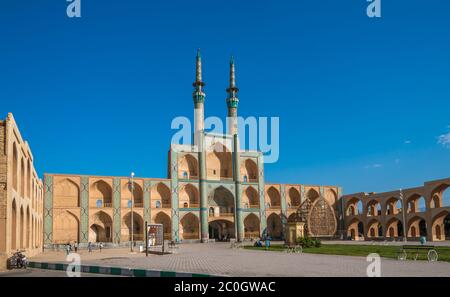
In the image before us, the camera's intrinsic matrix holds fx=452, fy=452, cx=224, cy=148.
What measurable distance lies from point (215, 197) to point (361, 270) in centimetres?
3842

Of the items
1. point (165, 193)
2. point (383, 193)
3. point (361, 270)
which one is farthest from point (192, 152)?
point (361, 270)

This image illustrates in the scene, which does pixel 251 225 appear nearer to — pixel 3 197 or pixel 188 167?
pixel 188 167

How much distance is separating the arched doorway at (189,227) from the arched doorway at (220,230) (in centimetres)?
373

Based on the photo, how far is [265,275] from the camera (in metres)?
13.5

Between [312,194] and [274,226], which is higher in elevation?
[312,194]

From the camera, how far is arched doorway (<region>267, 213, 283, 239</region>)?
54.8m

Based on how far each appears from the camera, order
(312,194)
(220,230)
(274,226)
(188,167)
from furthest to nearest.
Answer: (312,194) → (274,226) → (220,230) → (188,167)

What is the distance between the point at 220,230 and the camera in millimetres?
54781

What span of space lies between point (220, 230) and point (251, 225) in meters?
3.84

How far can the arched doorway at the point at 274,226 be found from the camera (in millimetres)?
54781

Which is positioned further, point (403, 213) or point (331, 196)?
point (331, 196)

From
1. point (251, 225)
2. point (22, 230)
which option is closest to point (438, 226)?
point (251, 225)

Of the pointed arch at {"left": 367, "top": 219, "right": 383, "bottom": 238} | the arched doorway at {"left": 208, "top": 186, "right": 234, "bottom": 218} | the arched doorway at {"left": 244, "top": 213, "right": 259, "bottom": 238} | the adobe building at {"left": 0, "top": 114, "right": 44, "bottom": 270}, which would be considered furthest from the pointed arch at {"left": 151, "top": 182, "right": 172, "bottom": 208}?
the pointed arch at {"left": 367, "top": 219, "right": 383, "bottom": 238}

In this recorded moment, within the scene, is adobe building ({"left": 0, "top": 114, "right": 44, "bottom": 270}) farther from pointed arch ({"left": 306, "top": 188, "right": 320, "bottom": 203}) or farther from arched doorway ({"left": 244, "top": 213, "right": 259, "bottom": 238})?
pointed arch ({"left": 306, "top": 188, "right": 320, "bottom": 203})
